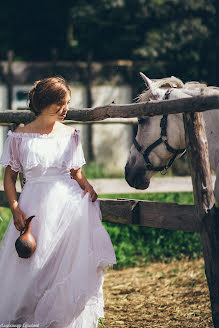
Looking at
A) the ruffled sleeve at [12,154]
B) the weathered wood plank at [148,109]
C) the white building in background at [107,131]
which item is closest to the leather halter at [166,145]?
the weathered wood plank at [148,109]

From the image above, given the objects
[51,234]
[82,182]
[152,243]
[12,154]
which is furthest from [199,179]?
[152,243]

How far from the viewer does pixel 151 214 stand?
426cm

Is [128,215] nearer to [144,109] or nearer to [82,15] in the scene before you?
[144,109]

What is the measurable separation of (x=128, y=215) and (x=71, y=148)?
91cm

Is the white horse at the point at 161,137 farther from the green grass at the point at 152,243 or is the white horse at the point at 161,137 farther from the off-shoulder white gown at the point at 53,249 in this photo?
the green grass at the point at 152,243

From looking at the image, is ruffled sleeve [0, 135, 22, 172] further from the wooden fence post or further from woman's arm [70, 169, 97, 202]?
the wooden fence post

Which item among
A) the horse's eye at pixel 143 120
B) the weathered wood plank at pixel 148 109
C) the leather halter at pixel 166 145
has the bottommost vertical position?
the leather halter at pixel 166 145

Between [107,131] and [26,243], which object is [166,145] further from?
[107,131]

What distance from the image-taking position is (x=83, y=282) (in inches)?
137

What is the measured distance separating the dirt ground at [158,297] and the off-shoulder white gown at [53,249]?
1075 mm

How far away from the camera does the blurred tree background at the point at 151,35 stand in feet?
43.4

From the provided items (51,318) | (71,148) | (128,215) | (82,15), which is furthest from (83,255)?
(82,15)

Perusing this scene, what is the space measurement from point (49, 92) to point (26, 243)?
92 centimetres

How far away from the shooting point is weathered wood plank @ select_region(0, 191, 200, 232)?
396cm
